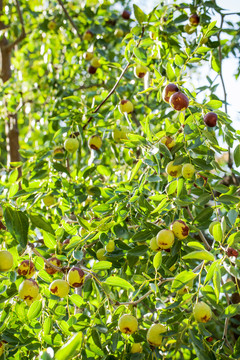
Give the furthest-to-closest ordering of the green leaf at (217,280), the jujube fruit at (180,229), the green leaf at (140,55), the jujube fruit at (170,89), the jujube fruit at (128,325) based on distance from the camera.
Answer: the green leaf at (140,55) → the jujube fruit at (170,89) → the jujube fruit at (180,229) → the jujube fruit at (128,325) → the green leaf at (217,280)

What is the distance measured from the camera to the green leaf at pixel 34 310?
1.50 metres

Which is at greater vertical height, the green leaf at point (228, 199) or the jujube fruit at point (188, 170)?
the jujube fruit at point (188, 170)

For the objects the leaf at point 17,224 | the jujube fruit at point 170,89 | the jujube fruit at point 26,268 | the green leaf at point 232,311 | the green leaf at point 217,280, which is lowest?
the green leaf at point 232,311

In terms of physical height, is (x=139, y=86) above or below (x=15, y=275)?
above

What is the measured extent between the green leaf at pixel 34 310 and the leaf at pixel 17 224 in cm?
30

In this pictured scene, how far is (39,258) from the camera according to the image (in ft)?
5.31

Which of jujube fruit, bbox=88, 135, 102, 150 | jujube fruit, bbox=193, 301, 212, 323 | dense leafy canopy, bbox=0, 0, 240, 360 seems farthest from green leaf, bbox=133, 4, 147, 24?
jujube fruit, bbox=193, 301, 212, 323

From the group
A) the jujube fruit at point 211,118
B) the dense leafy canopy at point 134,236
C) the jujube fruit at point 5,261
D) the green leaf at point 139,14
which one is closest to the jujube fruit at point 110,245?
the dense leafy canopy at point 134,236

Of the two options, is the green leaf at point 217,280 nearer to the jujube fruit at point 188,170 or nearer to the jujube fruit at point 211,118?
the jujube fruit at point 188,170

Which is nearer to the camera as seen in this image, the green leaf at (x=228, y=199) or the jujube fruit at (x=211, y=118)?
the green leaf at (x=228, y=199)

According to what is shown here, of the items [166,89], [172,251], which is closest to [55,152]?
[166,89]

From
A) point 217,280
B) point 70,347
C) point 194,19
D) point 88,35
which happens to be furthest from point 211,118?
point 88,35

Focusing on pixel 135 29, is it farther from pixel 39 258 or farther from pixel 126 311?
pixel 126 311

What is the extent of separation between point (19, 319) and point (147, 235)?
0.67 meters
